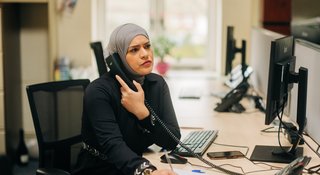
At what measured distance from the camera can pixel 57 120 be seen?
2.37 meters

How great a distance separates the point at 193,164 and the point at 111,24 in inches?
112

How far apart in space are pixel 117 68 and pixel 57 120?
23.4 inches

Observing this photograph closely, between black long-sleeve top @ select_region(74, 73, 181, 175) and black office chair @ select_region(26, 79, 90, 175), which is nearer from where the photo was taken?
black long-sleeve top @ select_region(74, 73, 181, 175)

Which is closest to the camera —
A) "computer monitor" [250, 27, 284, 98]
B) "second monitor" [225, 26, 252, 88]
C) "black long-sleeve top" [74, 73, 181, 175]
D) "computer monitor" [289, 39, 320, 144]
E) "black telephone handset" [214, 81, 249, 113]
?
"black long-sleeve top" [74, 73, 181, 175]

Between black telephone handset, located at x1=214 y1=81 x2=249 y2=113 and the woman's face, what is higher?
the woman's face

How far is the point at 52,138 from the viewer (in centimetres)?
231

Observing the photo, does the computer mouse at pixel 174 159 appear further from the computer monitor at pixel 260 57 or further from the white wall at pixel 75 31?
the white wall at pixel 75 31

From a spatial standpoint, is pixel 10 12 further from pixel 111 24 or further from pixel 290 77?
pixel 290 77

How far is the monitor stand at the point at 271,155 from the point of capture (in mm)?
1953

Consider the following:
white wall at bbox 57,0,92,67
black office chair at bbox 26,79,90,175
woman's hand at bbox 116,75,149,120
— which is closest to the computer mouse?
woman's hand at bbox 116,75,149,120

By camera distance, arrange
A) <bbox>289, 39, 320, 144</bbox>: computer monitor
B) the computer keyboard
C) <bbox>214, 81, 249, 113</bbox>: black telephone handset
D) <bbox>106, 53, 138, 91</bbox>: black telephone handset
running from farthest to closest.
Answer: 1. <bbox>214, 81, 249, 113</bbox>: black telephone handset
2. <bbox>289, 39, 320, 144</bbox>: computer monitor
3. the computer keyboard
4. <bbox>106, 53, 138, 91</bbox>: black telephone handset

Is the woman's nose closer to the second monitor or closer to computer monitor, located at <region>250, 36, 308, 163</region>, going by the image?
computer monitor, located at <region>250, 36, 308, 163</region>

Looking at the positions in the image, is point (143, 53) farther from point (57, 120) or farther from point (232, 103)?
point (232, 103)

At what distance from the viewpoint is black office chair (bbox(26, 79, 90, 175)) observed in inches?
88.3
